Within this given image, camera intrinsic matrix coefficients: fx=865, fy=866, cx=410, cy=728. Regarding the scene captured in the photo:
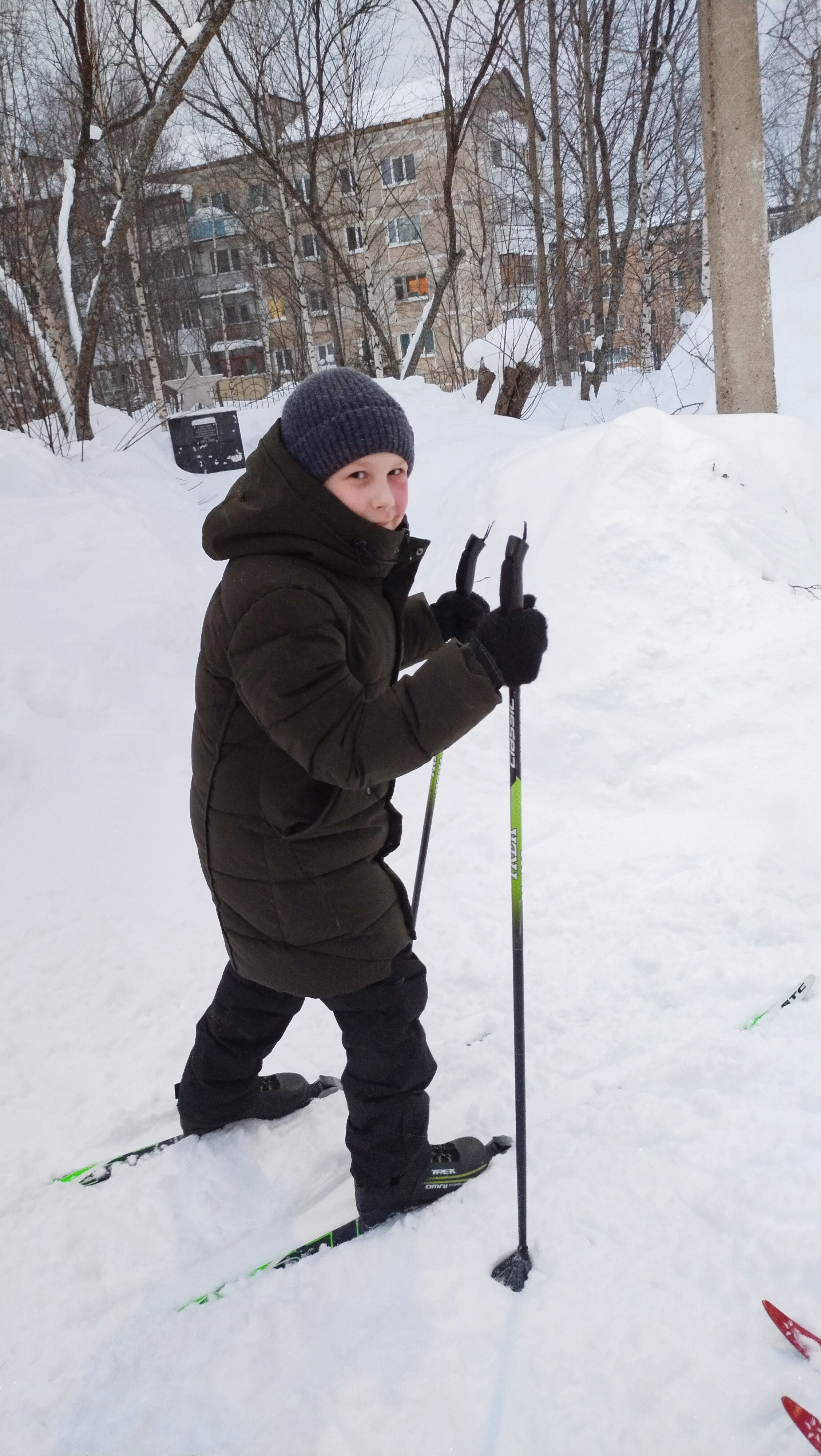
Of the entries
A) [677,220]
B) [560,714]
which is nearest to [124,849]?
[560,714]

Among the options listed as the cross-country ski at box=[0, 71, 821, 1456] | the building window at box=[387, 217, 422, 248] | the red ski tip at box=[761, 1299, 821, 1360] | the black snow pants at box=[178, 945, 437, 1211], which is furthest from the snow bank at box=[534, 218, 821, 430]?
the building window at box=[387, 217, 422, 248]

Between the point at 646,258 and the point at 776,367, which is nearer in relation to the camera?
the point at 776,367

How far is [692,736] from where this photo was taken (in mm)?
3723

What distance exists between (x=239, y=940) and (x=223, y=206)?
25.5 m

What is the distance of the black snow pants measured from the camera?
175 centimetres

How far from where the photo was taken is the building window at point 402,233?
79.6 feet

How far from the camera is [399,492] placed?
165 centimetres

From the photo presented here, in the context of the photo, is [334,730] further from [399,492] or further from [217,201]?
[217,201]

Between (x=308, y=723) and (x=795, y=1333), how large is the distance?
1.41 meters

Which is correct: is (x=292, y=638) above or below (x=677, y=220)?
below

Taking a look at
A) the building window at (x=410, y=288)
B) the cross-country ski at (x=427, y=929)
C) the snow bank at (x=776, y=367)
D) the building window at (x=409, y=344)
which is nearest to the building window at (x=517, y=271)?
the snow bank at (x=776, y=367)

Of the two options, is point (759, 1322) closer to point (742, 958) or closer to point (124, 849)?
point (742, 958)

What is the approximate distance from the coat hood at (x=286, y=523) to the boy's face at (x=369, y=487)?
0.03m

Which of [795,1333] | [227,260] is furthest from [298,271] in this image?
[795,1333]
